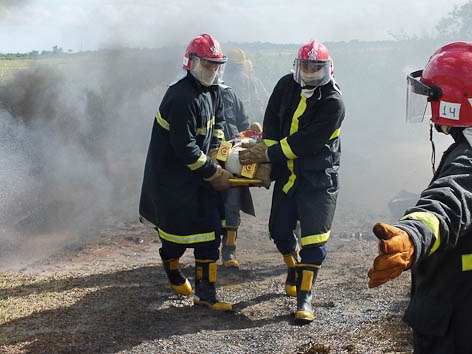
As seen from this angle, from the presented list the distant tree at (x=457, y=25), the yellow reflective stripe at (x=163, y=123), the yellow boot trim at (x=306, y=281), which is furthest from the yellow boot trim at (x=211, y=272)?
the distant tree at (x=457, y=25)

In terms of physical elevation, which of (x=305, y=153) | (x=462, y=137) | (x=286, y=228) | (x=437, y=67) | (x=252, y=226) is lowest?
(x=252, y=226)

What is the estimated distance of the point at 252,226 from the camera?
9.77 meters

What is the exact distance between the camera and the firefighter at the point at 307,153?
17.4ft

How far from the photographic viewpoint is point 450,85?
106 inches

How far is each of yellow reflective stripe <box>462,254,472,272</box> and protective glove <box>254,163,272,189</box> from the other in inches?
122

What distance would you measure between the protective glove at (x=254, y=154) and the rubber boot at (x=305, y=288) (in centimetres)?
96

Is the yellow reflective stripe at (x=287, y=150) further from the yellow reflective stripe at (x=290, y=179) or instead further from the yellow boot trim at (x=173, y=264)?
the yellow boot trim at (x=173, y=264)

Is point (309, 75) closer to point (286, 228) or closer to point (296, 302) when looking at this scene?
point (286, 228)

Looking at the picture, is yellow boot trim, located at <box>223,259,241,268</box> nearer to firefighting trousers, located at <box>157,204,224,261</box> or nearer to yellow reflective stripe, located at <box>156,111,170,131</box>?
firefighting trousers, located at <box>157,204,224,261</box>

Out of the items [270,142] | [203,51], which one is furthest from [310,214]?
[203,51]

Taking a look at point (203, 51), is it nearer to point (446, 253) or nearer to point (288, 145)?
point (288, 145)

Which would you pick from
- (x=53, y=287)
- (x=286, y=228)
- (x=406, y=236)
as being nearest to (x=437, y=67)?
(x=406, y=236)

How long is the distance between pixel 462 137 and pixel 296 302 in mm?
3428

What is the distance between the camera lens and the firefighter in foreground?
2287 millimetres
